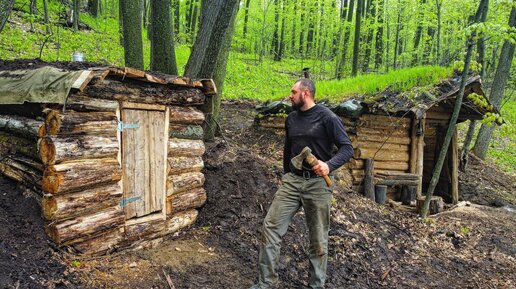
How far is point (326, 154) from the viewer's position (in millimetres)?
4406

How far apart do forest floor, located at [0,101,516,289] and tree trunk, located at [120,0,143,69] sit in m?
2.39

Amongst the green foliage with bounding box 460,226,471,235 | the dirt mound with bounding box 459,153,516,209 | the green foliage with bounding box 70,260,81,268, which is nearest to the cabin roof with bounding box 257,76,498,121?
the green foliage with bounding box 460,226,471,235

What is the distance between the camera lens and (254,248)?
5.59 metres

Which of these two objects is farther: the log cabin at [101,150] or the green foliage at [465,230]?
the green foliage at [465,230]

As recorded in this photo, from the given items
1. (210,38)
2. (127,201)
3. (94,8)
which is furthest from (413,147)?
(94,8)

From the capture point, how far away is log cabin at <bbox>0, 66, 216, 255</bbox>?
4.14 meters

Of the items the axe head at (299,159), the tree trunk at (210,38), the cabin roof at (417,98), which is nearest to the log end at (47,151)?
the axe head at (299,159)

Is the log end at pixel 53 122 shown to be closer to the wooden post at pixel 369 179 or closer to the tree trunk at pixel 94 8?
the wooden post at pixel 369 179

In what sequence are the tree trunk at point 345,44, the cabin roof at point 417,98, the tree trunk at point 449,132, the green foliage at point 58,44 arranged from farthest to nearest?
the tree trunk at point 345,44
the green foliage at point 58,44
the cabin roof at point 417,98
the tree trunk at point 449,132

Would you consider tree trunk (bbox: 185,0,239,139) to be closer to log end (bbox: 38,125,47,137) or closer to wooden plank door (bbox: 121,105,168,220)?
wooden plank door (bbox: 121,105,168,220)

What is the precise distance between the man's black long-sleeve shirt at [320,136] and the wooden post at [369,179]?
17.2 ft

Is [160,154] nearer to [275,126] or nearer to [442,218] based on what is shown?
[275,126]

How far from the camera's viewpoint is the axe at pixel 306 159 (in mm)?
4086

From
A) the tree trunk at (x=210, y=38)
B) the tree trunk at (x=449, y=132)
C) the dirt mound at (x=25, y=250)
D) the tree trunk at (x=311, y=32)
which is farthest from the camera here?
the tree trunk at (x=311, y=32)
